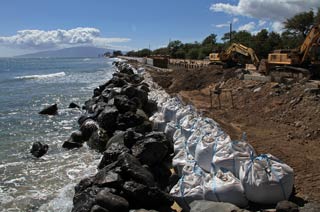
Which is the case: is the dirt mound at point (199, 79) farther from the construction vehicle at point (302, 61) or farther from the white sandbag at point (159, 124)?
the white sandbag at point (159, 124)

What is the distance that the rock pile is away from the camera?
682 centimetres

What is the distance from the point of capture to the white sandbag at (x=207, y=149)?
24.1 feet

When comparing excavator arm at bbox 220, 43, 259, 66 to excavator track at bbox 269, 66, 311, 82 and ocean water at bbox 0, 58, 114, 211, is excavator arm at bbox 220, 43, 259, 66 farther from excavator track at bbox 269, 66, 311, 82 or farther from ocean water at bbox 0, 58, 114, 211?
ocean water at bbox 0, 58, 114, 211

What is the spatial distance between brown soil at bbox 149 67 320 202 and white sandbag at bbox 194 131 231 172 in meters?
1.63

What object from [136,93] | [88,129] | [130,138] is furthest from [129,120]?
[136,93]

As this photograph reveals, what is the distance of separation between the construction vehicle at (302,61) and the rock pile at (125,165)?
8.77m

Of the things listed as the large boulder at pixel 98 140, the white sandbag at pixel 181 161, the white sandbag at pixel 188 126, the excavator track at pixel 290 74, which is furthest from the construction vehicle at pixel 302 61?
the white sandbag at pixel 181 161

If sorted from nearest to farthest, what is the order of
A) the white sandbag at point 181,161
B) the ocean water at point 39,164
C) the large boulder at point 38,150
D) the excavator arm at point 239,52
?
1. the white sandbag at point 181,161
2. the ocean water at point 39,164
3. the large boulder at point 38,150
4. the excavator arm at point 239,52

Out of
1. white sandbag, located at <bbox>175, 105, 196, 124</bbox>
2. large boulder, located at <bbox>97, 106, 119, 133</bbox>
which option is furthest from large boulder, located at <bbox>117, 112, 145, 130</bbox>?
white sandbag, located at <bbox>175, 105, 196, 124</bbox>

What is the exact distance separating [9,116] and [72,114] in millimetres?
3375

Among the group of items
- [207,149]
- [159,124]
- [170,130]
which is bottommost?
[159,124]

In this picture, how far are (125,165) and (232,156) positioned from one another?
2229mm

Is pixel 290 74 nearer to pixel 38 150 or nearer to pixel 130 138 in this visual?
pixel 130 138

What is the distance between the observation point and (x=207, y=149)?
24.3 feet
